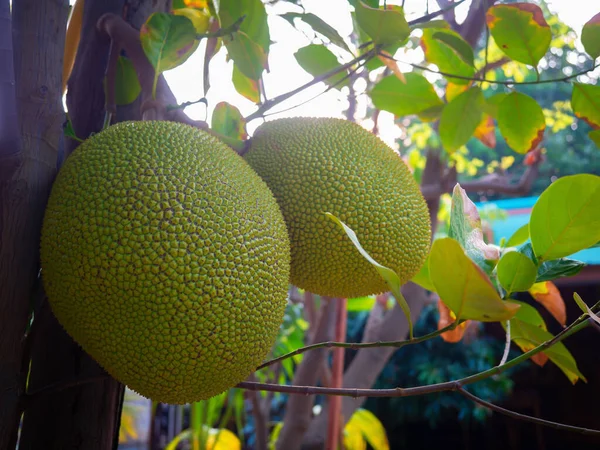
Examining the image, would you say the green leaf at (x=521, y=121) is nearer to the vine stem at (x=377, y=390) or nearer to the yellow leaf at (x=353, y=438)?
the vine stem at (x=377, y=390)

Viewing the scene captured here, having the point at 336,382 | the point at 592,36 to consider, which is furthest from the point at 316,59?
the point at 336,382

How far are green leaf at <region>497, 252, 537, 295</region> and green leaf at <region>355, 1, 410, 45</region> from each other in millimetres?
265

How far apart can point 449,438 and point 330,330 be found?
3.31 metres

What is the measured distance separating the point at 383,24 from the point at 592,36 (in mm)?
235

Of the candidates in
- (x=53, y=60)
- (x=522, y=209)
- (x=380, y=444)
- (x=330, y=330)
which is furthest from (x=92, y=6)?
(x=522, y=209)

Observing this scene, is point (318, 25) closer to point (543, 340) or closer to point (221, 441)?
point (543, 340)

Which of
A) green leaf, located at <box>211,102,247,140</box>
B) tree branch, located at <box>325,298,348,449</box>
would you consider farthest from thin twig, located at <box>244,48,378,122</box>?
tree branch, located at <box>325,298,348,449</box>

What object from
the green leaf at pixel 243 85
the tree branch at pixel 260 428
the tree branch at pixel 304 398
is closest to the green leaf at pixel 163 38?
the green leaf at pixel 243 85

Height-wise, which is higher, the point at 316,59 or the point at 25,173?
the point at 316,59

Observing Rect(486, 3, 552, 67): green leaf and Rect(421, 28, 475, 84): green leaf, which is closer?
Rect(486, 3, 552, 67): green leaf

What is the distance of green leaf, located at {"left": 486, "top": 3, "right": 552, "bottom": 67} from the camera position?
2.01ft

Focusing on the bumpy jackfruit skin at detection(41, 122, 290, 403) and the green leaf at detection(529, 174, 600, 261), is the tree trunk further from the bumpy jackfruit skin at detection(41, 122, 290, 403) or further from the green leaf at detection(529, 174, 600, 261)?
the green leaf at detection(529, 174, 600, 261)

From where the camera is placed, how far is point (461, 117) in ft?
2.52

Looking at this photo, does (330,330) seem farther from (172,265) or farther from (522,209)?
(522,209)
